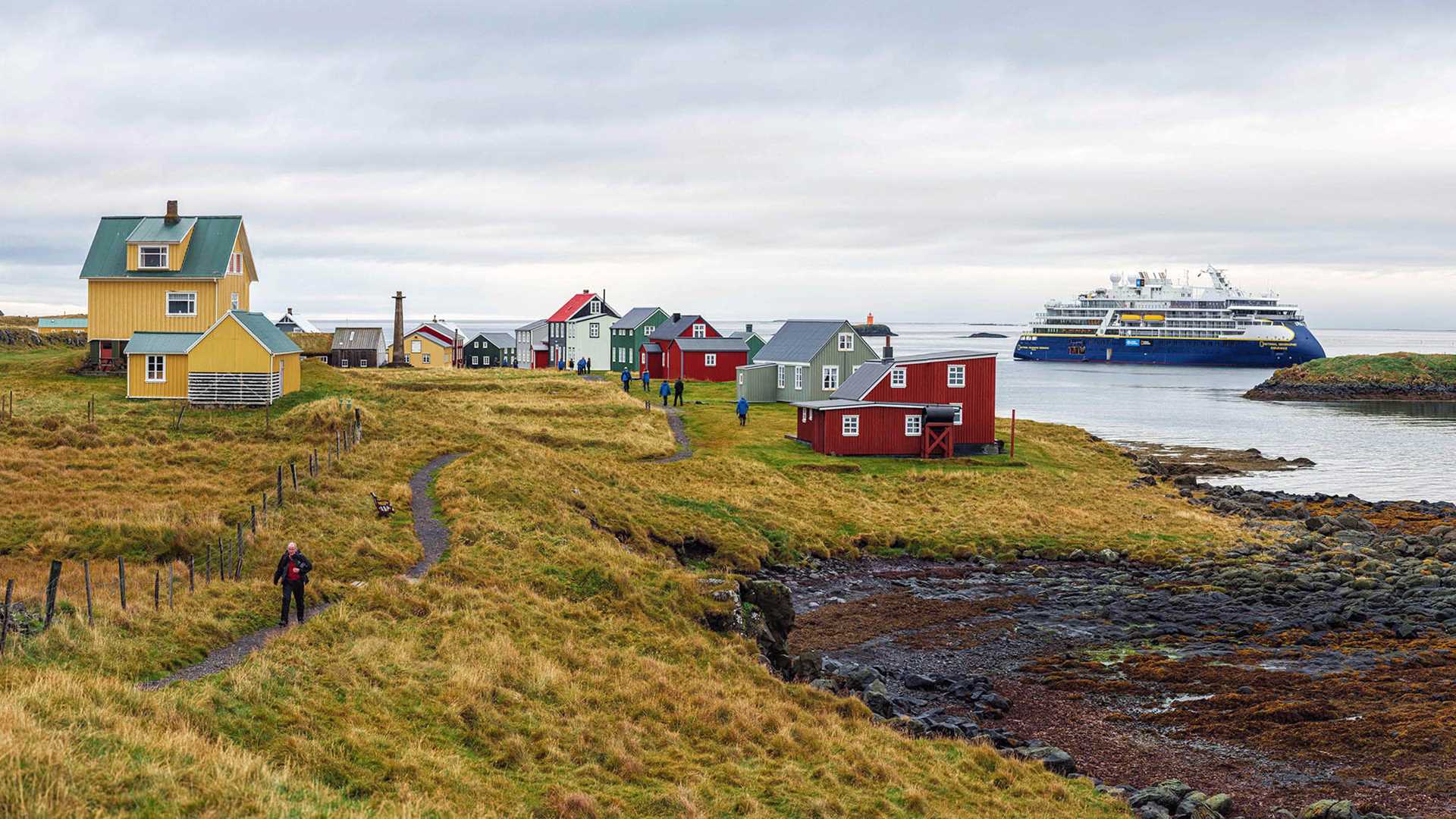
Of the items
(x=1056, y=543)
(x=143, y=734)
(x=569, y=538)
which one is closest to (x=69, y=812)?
(x=143, y=734)

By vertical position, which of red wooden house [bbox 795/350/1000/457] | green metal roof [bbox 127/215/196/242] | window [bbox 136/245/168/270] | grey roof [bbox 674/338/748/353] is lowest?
red wooden house [bbox 795/350/1000/457]

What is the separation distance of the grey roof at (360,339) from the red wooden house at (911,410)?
4806cm

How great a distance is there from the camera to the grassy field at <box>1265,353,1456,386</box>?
121 metres

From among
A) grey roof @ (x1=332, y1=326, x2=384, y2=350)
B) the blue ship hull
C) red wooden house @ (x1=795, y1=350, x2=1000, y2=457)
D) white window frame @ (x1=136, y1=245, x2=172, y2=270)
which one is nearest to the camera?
red wooden house @ (x1=795, y1=350, x2=1000, y2=457)

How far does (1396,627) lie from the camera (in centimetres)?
2606

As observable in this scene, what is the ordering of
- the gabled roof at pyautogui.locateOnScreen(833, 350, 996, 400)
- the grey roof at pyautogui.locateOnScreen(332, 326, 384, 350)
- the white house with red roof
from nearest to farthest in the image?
the gabled roof at pyautogui.locateOnScreen(833, 350, 996, 400) → the grey roof at pyautogui.locateOnScreen(332, 326, 384, 350) → the white house with red roof

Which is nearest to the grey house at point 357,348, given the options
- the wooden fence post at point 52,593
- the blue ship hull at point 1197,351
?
the wooden fence post at point 52,593

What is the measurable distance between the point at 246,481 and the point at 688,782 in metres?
22.4

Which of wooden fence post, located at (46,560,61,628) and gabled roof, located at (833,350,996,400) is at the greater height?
gabled roof, located at (833,350,996,400)

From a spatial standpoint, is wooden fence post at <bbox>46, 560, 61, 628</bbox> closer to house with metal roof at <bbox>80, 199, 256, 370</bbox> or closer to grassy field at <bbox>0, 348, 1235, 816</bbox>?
grassy field at <bbox>0, 348, 1235, 816</bbox>

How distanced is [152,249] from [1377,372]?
118961 mm

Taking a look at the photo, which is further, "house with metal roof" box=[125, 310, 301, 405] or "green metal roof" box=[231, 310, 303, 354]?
"green metal roof" box=[231, 310, 303, 354]

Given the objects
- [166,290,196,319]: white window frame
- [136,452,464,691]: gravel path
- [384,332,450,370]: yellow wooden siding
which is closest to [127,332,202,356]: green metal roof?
[166,290,196,319]: white window frame

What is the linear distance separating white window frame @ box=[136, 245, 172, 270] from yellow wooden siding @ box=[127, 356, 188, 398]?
18.6 ft
